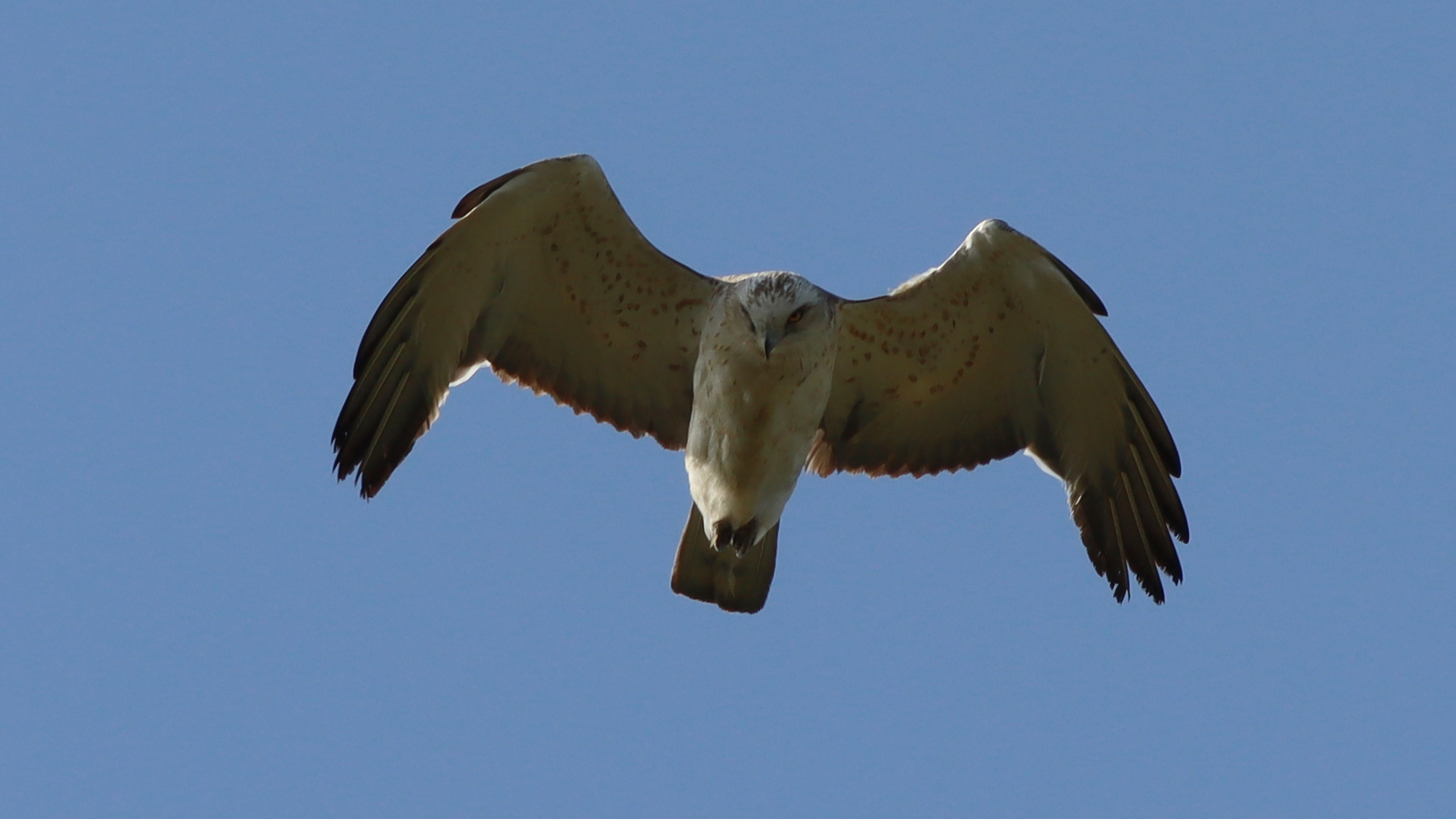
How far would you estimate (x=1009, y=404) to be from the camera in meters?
11.6

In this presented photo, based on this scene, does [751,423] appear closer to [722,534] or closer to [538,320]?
[722,534]

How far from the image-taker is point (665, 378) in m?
11.6

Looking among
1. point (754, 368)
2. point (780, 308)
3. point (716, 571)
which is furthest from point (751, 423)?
point (716, 571)

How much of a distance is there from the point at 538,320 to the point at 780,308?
5.43ft

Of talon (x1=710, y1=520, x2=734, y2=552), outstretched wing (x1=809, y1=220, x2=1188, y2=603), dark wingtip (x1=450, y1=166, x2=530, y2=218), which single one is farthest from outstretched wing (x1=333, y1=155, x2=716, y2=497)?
outstretched wing (x1=809, y1=220, x2=1188, y2=603)

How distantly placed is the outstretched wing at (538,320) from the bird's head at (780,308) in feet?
2.16

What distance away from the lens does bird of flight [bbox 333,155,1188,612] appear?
1077 cm

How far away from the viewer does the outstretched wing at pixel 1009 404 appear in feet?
36.6

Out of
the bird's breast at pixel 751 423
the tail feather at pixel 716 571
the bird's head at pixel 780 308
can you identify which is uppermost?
the bird's head at pixel 780 308

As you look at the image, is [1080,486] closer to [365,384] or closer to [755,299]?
[755,299]

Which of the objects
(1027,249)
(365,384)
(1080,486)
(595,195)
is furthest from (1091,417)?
(365,384)

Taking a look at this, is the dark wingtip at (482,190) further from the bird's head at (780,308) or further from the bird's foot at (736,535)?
the bird's foot at (736,535)

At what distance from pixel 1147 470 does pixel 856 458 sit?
1702 millimetres

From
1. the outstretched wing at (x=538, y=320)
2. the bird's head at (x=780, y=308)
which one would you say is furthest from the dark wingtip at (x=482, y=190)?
the bird's head at (x=780, y=308)
